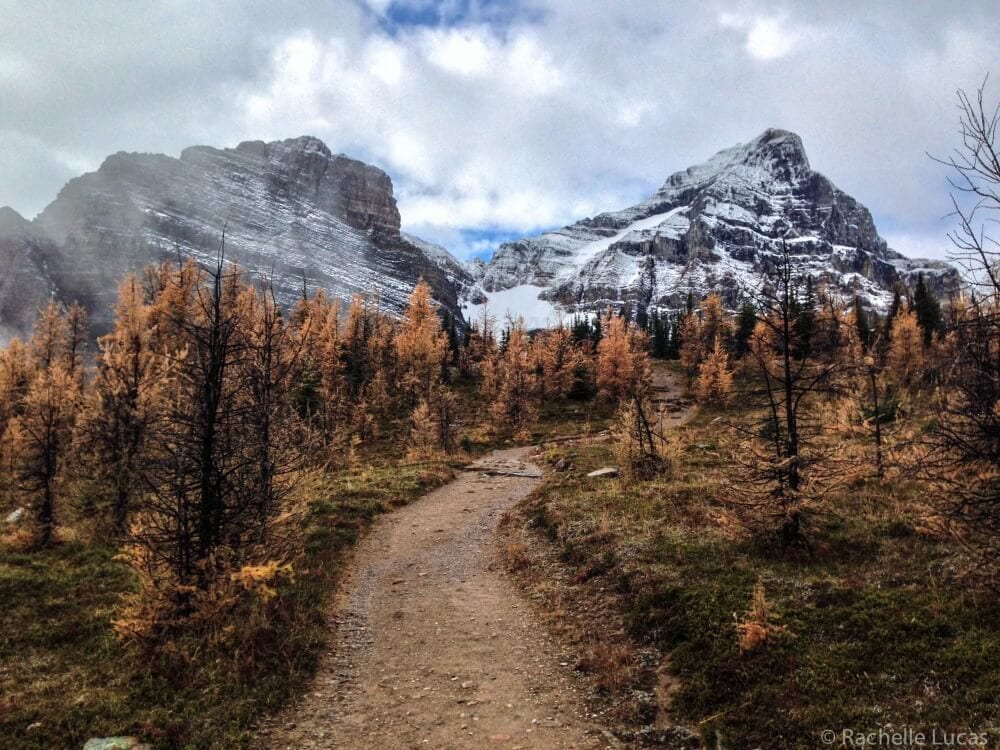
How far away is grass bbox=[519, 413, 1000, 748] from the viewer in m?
6.15

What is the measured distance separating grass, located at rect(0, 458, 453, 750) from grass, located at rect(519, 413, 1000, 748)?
619 centimetres

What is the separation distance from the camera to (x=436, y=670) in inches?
351

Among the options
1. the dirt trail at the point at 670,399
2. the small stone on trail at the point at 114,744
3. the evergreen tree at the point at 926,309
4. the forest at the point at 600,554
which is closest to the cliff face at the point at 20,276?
the dirt trail at the point at 670,399

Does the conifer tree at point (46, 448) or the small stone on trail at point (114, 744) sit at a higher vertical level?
the conifer tree at point (46, 448)

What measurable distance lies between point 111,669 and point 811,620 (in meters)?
11.5

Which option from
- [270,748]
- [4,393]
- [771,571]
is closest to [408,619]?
[270,748]

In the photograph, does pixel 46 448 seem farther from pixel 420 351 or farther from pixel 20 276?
pixel 20 276

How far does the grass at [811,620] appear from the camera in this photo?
615cm

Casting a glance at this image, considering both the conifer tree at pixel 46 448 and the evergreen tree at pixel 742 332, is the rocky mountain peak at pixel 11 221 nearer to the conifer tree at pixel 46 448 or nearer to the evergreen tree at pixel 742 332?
the conifer tree at pixel 46 448

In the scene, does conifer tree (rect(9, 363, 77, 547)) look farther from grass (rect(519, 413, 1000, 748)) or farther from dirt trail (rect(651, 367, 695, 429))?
dirt trail (rect(651, 367, 695, 429))

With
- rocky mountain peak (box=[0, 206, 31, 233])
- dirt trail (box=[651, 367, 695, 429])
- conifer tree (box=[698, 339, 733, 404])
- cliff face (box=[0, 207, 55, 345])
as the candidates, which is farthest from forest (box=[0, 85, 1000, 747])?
rocky mountain peak (box=[0, 206, 31, 233])

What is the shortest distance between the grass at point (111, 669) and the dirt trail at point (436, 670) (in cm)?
60

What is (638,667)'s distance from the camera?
838 cm

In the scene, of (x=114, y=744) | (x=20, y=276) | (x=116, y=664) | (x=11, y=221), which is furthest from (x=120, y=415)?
(x=11, y=221)
